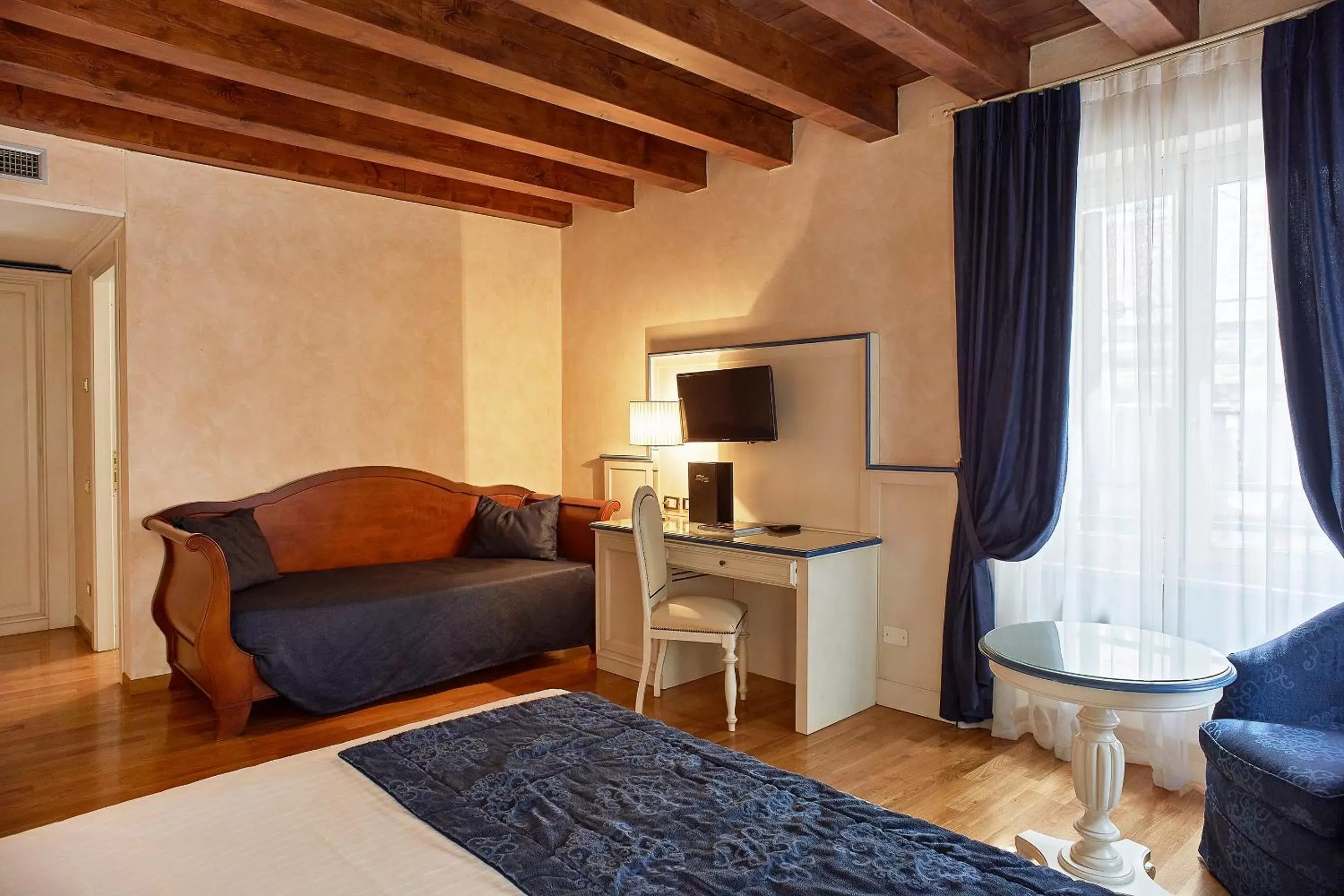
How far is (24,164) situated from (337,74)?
175 centimetres

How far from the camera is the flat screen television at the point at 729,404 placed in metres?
4.21

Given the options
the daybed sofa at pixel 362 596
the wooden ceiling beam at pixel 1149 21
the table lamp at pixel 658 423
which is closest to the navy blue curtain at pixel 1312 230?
the wooden ceiling beam at pixel 1149 21

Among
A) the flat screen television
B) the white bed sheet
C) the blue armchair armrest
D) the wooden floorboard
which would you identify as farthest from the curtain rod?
the white bed sheet

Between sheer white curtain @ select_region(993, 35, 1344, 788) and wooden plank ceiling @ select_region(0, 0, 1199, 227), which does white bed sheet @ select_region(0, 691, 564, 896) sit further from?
sheer white curtain @ select_region(993, 35, 1344, 788)

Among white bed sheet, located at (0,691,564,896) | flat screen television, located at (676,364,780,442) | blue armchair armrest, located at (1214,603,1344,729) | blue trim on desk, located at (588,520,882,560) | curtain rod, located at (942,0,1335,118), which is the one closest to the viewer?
white bed sheet, located at (0,691,564,896)

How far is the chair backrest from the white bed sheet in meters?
2.10

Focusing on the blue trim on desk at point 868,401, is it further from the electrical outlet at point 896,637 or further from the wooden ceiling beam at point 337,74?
the wooden ceiling beam at point 337,74

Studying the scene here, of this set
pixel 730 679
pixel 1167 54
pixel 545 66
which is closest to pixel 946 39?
pixel 1167 54

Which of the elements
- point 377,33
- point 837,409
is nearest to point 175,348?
point 377,33

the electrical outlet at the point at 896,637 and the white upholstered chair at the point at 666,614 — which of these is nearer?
the white upholstered chair at the point at 666,614

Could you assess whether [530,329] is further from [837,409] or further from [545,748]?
[545,748]

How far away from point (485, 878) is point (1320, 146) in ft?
10.3

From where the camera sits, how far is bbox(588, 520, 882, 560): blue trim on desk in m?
3.53

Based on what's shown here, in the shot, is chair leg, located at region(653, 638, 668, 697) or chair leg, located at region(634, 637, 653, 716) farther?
chair leg, located at region(653, 638, 668, 697)
